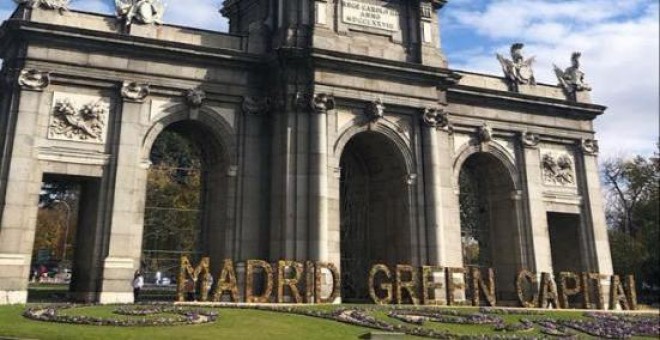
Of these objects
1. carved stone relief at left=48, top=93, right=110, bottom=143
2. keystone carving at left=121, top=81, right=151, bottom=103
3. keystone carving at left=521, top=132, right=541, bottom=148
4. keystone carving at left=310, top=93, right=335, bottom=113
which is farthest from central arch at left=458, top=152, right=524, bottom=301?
carved stone relief at left=48, top=93, right=110, bottom=143

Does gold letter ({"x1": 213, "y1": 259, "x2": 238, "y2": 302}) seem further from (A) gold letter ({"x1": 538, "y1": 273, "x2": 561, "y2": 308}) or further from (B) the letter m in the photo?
(A) gold letter ({"x1": 538, "y1": 273, "x2": 561, "y2": 308})

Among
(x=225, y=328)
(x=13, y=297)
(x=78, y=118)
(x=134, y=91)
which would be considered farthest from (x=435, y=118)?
(x=13, y=297)

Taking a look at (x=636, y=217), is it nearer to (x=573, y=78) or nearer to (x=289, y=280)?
(x=573, y=78)

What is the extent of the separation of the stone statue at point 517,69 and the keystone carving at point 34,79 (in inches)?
997

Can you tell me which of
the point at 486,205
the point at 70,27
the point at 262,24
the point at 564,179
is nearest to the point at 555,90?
the point at 564,179

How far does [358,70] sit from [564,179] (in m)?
15.6

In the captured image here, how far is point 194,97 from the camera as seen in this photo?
30.4 metres

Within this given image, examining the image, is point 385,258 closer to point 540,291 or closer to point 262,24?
point 540,291

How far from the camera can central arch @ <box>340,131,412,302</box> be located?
32.3 meters

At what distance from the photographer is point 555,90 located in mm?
40375

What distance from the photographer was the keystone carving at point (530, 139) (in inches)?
1488

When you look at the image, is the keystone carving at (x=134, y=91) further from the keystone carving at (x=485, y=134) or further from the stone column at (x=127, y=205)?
the keystone carving at (x=485, y=134)

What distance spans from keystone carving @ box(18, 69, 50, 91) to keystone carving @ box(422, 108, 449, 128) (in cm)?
1769

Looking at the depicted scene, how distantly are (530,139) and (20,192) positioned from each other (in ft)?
89.2
